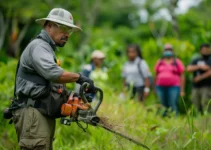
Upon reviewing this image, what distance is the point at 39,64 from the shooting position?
4.73m

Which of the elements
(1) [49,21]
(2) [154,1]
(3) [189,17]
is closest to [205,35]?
(1) [49,21]

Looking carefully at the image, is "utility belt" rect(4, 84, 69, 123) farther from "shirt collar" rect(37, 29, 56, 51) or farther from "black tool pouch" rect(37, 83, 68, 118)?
"shirt collar" rect(37, 29, 56, 51)

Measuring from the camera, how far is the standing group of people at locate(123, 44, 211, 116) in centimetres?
1009

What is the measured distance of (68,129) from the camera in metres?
7.68

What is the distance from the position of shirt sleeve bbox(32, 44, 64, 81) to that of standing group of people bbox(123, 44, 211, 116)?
5295 mm

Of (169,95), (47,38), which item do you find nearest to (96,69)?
(169,95)

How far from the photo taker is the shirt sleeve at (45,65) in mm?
4699

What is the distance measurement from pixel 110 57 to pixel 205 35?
273 cm

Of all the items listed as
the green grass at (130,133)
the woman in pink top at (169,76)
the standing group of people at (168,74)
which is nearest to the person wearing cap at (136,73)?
the standing group of people at (168,74)

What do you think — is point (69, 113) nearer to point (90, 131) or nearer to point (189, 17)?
point (90, 131)

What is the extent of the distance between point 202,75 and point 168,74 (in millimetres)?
783

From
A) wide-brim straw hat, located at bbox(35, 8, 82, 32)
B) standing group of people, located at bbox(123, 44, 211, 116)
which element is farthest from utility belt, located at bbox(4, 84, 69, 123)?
standing group of people, located at bbox(123, 44, 211, 116)

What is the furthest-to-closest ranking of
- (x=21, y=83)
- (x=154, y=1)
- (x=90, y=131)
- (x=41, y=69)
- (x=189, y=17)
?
(x=189, y=17) → (x=154, y=1) → (x=90, y=131) → (x=21, y=83) → (x=41, y=69)

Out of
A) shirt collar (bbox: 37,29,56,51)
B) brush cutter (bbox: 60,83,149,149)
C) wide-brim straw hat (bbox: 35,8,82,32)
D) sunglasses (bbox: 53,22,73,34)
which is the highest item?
wide-brim straw hat (bbox: 35,8,82,32)
